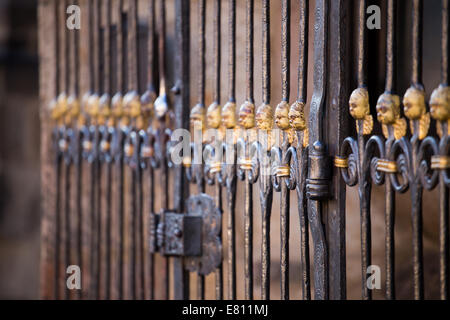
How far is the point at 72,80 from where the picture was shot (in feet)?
8.74

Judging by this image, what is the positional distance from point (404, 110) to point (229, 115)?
0.63 meters

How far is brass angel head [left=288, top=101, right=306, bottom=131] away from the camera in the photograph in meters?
1.73

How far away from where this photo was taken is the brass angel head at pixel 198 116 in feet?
6.93

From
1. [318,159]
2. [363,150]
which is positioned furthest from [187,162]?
[363,150]

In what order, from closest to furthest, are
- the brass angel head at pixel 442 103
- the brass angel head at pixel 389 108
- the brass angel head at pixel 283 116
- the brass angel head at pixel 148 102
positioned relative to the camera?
the brass angel head at pixel 442 103, the brass angel head at pixel 389 108, the brass angel head at pixel 283 116, the brass angel head at pixel 148 102

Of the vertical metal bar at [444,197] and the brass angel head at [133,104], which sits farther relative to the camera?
the brass angel head at [133,104]

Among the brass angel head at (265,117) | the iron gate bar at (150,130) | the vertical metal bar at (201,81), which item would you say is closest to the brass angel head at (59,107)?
the iron gate bar at (150,130)

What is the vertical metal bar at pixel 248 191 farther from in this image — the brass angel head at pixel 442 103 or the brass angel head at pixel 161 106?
the brass angel head at pixel 442 103

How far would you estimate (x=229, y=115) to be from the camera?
1.99 meters

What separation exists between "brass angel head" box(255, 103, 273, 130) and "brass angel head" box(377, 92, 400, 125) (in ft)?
1.27

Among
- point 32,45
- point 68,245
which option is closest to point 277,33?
point 68,245

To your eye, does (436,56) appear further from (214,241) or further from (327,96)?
(214,241)

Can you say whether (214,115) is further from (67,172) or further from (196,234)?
(67,172)

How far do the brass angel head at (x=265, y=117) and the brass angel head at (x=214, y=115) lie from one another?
209 mm
